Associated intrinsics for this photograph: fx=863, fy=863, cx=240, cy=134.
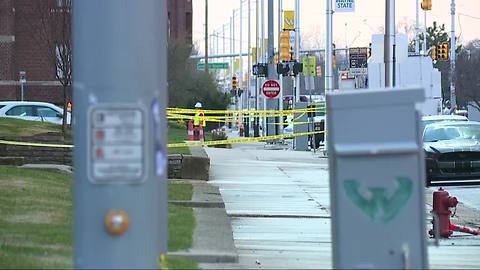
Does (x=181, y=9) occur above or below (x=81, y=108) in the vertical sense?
above

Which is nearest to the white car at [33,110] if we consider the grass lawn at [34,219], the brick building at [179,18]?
the grass lawn at [34,219]

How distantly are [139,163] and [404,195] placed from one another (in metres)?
1.63

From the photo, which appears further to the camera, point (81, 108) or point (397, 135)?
point (397, 135)

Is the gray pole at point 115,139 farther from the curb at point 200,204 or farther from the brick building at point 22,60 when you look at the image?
the brick building at point 22,60

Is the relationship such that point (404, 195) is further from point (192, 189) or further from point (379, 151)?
point (192, 189)

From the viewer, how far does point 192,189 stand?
14.6 metres

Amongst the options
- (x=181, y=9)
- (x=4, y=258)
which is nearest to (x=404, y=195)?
(x=4, y=258)

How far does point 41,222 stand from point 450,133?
40.5ft

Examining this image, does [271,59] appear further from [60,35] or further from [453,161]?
[453,161]

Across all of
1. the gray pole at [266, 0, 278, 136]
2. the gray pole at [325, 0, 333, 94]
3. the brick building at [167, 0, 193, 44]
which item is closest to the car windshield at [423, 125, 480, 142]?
the gray pole at [325, 0, 333, 94]

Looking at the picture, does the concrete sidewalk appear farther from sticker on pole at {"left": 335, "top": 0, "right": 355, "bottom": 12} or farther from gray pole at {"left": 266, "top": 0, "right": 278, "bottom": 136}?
gray pole at {"left": 266, "top": 0, "right": 278, "bottom": 136}

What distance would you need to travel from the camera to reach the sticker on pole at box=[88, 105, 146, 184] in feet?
15.4

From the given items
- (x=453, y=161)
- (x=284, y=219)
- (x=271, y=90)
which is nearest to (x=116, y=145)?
(x=284, y=219)

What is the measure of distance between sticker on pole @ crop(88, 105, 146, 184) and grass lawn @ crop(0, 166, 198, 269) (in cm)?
282
